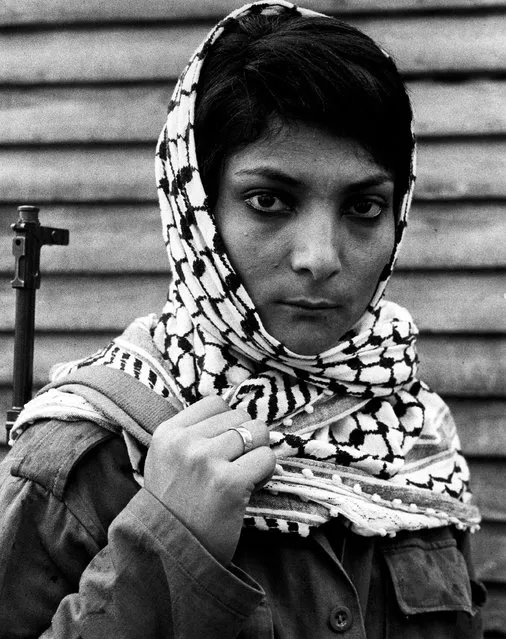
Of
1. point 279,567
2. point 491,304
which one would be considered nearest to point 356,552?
point 279,567

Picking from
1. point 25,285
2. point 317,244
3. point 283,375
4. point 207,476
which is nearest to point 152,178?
point 25,285

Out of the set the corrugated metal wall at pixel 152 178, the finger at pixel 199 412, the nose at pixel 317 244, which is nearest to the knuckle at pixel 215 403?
the finger at pixel 199 412

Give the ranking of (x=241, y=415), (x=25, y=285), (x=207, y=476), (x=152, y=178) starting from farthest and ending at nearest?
(x=152, y=178)
(x=25, y=285)
(x=241, y=415)
(x=207, y=476)

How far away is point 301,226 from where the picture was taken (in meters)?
1.54

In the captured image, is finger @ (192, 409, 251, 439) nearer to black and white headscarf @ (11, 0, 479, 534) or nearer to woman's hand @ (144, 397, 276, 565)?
woman's hand @ (144, 397, 276, 565)

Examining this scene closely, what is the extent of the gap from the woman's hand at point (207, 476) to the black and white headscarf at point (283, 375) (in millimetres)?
179

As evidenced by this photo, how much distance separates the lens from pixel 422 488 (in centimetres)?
180

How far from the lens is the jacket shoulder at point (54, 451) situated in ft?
4.86

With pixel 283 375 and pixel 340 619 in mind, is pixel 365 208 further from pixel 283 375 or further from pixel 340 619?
pixel 340 619

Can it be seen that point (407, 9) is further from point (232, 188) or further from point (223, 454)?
point (223, 454)

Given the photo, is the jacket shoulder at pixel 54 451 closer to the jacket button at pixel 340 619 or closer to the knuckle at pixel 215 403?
the knuckle at pixel 215 403

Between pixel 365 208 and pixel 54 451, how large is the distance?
2.49 feet

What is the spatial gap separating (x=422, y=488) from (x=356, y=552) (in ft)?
0.73

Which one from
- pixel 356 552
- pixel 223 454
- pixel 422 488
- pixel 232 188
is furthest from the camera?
pixel 422 488
